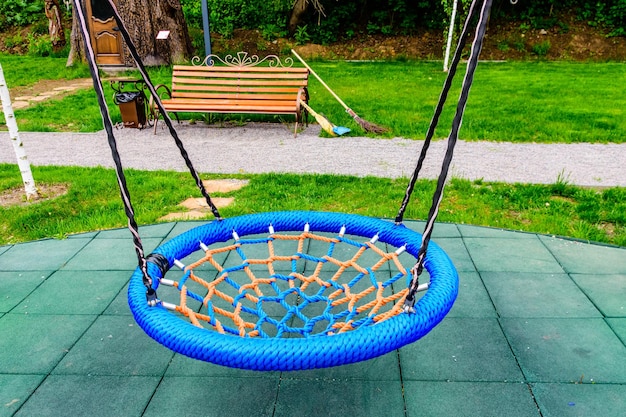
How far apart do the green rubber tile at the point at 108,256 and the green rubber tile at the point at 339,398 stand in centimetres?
152

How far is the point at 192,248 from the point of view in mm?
2471

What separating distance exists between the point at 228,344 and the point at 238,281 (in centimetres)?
141

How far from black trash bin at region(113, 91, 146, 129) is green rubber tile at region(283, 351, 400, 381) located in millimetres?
5441

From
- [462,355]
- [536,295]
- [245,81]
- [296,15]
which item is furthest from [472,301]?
[296,15]

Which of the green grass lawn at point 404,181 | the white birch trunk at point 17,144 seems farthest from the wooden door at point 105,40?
the white birch trunk at point 17,144

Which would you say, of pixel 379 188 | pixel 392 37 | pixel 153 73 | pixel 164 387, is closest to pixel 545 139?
pixel 379 188

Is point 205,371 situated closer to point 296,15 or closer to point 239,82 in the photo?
point 239,82

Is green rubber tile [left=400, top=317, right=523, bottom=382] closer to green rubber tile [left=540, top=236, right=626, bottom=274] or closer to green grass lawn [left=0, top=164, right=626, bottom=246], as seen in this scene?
green rubber tile [left=540, top=236, right=626, bottom=274]

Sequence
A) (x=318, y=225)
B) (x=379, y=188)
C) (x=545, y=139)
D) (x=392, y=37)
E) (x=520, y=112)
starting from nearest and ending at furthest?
(x=318, y=225) < (x=379, y=188) < (x=545, y=139) < (x=520, y=112) < (x=392, y=37)

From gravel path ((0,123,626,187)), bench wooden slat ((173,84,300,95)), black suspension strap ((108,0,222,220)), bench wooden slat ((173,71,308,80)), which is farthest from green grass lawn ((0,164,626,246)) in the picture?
bench wooden slat ((173,71,308,80))

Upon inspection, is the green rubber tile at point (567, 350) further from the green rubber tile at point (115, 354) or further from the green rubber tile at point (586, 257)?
the green rubber tile at point (115, 354)

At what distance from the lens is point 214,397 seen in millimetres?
2104

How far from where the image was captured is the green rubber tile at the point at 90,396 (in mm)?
2029

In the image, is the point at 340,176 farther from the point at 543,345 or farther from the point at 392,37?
the point at 392,37
